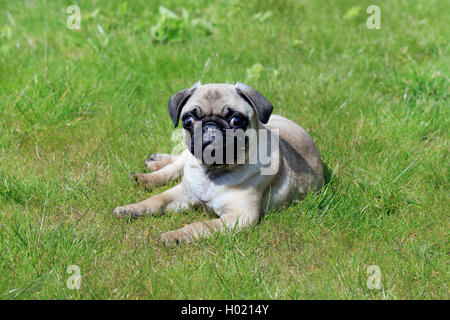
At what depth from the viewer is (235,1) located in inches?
341

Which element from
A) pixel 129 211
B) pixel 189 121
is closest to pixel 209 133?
pixel 189 121

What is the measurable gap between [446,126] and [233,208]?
2918mm

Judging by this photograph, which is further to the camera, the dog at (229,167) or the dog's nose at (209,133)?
the dog at (229,167)

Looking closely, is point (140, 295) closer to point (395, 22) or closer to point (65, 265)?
point (65, 265)

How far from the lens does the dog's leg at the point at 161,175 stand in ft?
16.3

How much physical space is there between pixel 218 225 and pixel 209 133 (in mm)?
724

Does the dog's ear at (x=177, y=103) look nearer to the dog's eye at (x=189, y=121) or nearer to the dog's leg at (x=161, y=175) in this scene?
the dog's eye at (x=189, y=121)

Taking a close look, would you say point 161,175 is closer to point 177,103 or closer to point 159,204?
point 159,204

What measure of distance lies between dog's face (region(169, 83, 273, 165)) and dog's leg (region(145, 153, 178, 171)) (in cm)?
97

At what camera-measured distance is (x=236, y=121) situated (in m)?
4.22

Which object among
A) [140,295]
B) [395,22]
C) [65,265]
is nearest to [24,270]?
[65,265]

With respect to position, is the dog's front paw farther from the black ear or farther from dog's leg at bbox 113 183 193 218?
the black ear

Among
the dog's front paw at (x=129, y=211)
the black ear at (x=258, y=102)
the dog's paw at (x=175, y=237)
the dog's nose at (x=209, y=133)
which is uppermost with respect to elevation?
the black ear at (x=258, y=102)

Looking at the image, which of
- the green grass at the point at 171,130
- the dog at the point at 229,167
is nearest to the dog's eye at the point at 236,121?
the dog at the point at 229,167
